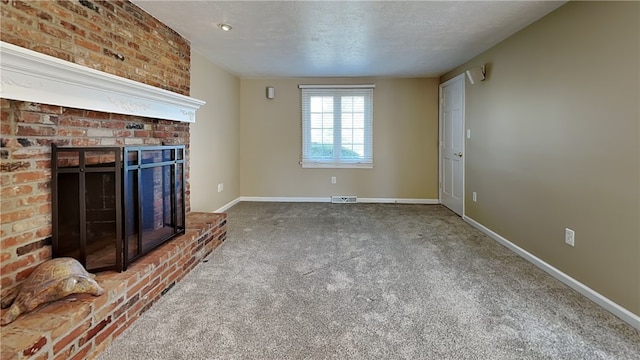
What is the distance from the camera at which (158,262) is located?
2.09m

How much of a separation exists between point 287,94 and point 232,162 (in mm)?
1519

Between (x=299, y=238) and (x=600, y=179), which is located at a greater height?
(x=600, y=179)

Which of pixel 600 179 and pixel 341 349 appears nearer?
pixel 341 349

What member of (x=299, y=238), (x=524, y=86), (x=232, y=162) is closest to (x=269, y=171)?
(x=232, y=162)

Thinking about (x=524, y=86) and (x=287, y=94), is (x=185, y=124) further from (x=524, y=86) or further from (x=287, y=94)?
(x=524, y=86)

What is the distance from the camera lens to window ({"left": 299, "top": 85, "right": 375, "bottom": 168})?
539cm

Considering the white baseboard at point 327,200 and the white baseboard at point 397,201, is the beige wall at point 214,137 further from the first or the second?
the white baseboard at point 397,201

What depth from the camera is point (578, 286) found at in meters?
2.26

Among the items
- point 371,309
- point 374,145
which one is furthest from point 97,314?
point 374,145

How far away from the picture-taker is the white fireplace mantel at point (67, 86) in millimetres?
1357

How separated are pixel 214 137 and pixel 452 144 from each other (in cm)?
351

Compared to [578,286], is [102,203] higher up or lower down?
higher up

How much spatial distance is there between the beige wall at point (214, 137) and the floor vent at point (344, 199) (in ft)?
5.68

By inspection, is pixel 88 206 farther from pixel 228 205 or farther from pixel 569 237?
pixel 569 237
